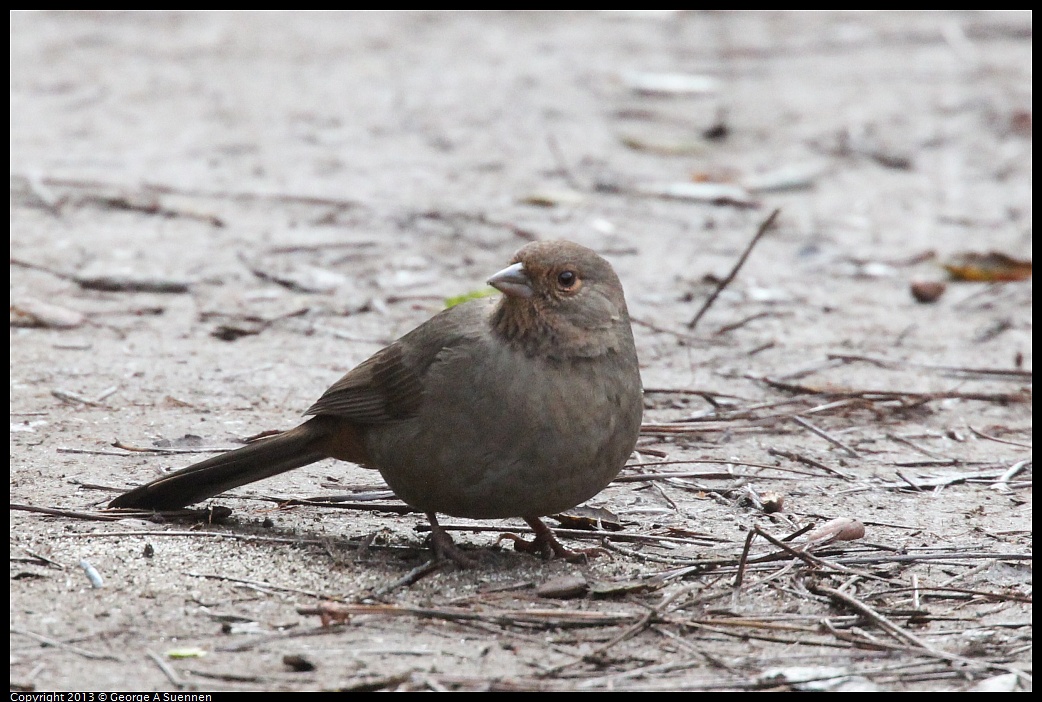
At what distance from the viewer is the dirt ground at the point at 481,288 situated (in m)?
3.84

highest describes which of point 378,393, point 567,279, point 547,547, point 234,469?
point 567,279

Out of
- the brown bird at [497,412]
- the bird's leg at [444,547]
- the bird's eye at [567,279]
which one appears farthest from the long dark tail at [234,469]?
the bird's eye at [567,279]

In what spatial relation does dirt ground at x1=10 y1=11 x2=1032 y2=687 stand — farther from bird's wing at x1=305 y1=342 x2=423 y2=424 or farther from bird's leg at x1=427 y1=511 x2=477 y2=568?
bird's wing at x1=305 y1=342 x2=423 y2=424

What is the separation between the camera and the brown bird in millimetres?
4270

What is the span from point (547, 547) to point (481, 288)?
3186mm

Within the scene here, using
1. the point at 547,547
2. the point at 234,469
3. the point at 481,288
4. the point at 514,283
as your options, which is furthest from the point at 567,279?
the point at 481,288

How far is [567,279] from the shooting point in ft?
15.0

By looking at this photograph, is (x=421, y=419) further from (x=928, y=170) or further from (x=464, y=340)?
(x=928, y=170)

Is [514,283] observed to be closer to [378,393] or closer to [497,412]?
[497,412]

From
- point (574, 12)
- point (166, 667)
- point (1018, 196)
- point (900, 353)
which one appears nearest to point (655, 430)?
point (900, 353)

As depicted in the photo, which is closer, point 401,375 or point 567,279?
point 567,279

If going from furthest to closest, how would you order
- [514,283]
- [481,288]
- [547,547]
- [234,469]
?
[481,288]
[234,469]
[547,547]
[514,283]

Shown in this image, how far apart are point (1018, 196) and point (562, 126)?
142 inches

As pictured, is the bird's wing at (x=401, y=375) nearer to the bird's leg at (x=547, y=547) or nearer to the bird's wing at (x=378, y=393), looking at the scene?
the bird's wing at (x=378, y=393)
